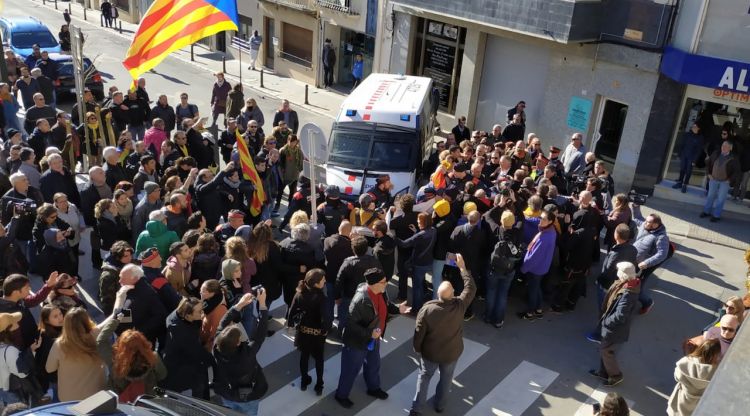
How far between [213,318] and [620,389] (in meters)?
5.21

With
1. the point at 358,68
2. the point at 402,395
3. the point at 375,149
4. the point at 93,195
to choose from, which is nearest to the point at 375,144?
the point at 375,149

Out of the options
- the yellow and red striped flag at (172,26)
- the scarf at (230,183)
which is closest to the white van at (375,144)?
the scarf at (230,183)

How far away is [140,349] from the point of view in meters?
5.90

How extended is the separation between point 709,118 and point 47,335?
46.1ft

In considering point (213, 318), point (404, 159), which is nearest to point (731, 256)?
point (404, 159)

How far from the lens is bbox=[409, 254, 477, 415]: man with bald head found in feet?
23.5

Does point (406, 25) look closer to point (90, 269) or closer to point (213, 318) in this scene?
point (90, 269)

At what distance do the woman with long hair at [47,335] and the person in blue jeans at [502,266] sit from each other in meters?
5.41

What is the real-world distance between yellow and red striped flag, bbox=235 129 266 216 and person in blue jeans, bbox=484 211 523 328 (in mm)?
3907

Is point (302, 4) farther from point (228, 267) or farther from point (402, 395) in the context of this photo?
point (402, 395)

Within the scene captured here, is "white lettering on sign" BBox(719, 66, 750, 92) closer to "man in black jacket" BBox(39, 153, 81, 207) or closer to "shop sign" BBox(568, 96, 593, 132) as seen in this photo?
"shop sign" BBox(568, 96, 593, 132)

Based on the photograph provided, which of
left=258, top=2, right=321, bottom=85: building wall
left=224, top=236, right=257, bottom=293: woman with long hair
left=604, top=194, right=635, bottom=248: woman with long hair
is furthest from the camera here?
left=258, top=2, right=321, bottom=85: building wall

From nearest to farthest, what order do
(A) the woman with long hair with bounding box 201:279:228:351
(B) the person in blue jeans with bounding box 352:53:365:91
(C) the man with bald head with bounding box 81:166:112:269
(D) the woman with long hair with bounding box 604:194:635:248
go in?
(A) the woman with long hair with bounding box 201:279:228:351 → (C) the man with bald head with bounding box 81:166:112:269 → (D) the woman with long hair with bounding box 604:194:635:248 → (B) the person in blue jeans with bounding box 352:53:365:91

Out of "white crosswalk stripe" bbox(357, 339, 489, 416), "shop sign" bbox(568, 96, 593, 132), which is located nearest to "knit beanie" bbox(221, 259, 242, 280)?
"white crosswalk stripe" bbox(357, 339, 489, 416)
